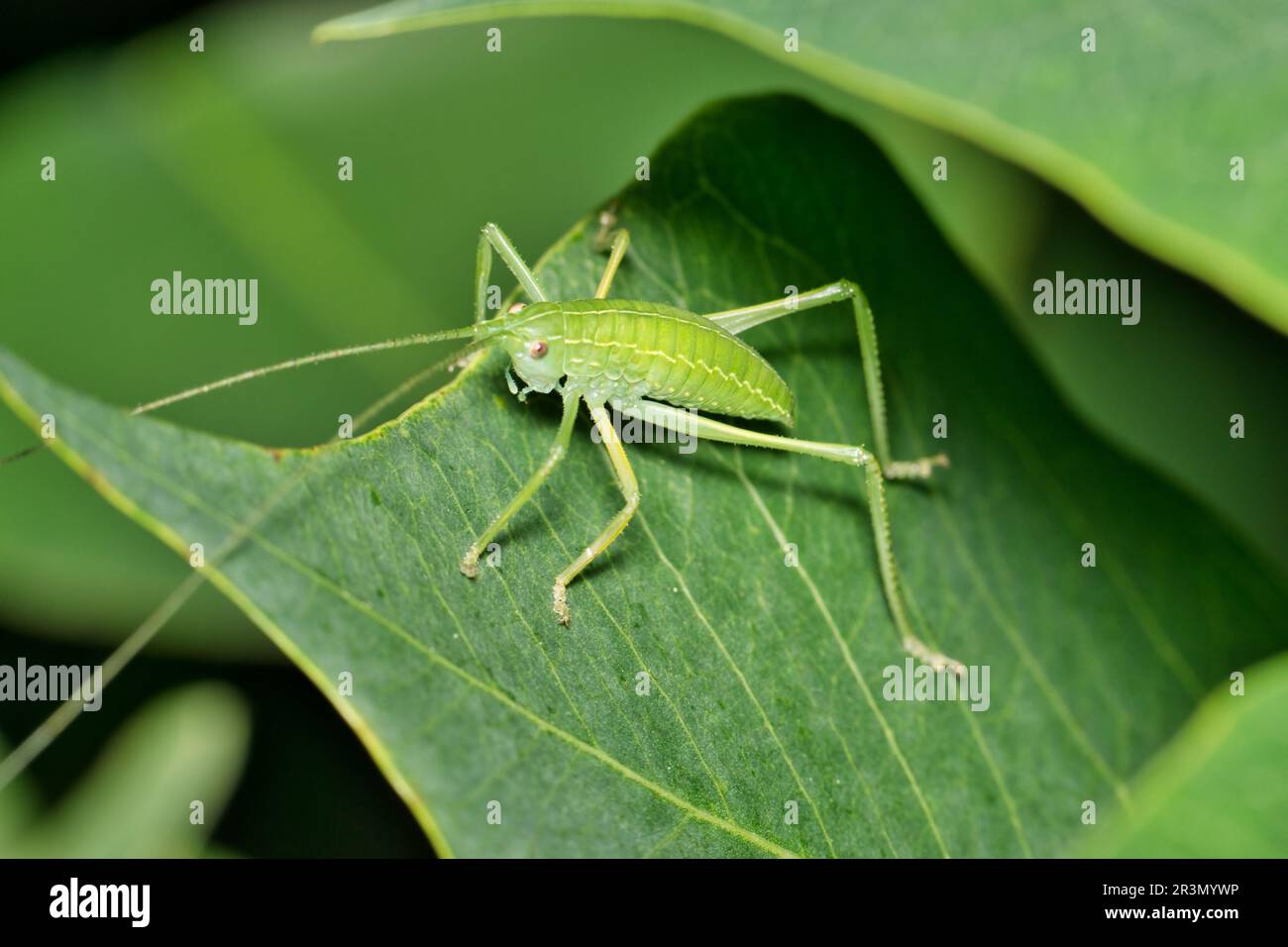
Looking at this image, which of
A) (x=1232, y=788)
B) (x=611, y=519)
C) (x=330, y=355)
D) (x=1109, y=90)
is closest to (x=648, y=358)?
(x=611, y=519)

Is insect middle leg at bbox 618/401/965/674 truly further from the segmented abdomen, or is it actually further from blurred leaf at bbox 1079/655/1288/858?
blurred leaf at bbox 1079/655/1288/858

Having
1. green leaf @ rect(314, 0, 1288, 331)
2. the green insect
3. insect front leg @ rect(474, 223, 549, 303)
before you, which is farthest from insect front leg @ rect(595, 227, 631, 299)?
green leaf @ rect(314, 0, 1288, 331)

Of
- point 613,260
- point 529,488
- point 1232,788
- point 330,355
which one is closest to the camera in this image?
point 1232,788

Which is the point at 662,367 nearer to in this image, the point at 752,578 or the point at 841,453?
the point at 841,453

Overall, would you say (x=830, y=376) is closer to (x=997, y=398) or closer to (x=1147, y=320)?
(x=997, y=398)

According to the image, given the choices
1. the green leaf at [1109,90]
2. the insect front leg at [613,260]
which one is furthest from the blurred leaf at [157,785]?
the green leaf at [1109,90]
